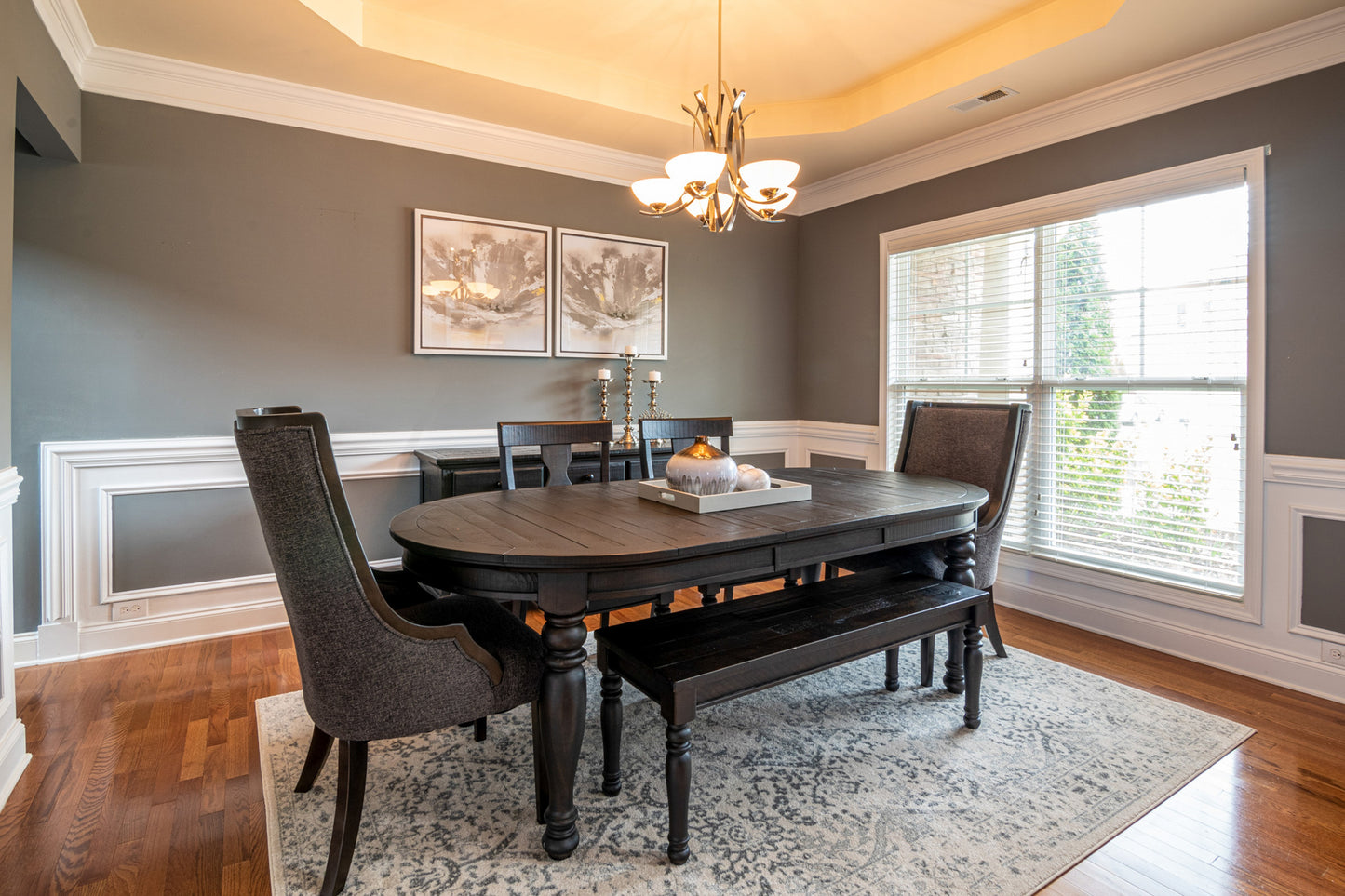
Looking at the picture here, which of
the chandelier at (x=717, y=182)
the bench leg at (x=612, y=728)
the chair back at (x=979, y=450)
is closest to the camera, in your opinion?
the bench leg at (x=612, y=728)

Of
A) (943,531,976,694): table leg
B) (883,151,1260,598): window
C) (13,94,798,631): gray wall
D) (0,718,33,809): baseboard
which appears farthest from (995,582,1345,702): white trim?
(0,718,33,809): baseboard

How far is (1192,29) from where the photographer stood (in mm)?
2633

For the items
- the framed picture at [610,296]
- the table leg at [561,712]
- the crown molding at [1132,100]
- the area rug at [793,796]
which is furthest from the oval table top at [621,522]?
the crown molding at [1132,100]

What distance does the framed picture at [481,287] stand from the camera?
3.52m

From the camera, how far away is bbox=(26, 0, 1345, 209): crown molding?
2625 millimetres

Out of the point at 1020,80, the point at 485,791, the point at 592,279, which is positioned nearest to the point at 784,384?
the point at 592,279

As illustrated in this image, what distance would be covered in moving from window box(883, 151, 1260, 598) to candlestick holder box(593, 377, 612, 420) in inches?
77.4

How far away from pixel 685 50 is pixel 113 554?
3363 mm

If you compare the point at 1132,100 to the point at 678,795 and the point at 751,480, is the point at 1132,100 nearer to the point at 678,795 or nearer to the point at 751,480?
the point at 751,480

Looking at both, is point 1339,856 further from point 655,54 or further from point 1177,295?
point 655,54

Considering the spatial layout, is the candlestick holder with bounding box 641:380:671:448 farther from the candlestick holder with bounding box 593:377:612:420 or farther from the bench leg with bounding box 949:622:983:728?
the bench leg with bounding box 949:622:983:728

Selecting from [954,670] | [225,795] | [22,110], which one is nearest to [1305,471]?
[954,670]

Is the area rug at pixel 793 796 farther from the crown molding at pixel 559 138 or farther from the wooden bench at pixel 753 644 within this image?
the crown molding at pixel 559 138

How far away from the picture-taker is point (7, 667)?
6.64ft
